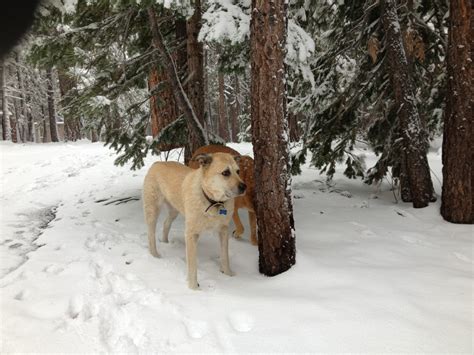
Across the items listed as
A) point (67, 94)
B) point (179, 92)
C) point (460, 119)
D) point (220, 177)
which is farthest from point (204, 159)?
point (460, 119)

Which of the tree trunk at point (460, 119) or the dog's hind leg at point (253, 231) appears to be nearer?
the tree trunk at point (460, 119)

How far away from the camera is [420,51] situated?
19.3ft

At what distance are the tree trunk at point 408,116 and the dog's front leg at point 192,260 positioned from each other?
432cm

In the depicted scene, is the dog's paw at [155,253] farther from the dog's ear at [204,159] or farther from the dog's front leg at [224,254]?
the dog's ear at [204,159]

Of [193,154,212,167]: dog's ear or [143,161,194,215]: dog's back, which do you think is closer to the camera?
[193,154,212,167]: dog's ear

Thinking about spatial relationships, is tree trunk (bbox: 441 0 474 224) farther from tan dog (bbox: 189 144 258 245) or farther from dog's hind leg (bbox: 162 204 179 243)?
dog's hind leg (bbox: 162 204 179 243)

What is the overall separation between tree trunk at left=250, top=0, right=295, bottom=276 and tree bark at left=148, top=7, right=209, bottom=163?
8.01ft

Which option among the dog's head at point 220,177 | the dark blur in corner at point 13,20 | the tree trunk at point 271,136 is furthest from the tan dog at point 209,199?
the dark blur in corner at point 13,20

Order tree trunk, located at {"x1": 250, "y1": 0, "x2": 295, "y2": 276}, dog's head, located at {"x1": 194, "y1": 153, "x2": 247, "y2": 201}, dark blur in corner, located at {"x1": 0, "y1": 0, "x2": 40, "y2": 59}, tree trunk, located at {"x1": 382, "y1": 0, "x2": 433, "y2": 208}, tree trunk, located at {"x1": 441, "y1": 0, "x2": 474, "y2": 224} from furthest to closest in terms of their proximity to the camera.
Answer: tree trunk, located at {"x1": 382, "y1": 0, "x2": 433, "y2": 208}, tree trunk, located at {"x1": 441, "y1": 0, "x2": 474, "y2": 224}, dog's head, located at {"x1": 194, "y1": 153, "x2": 247, "y2": 201}, tree trunk, located at {"x1": 250, "y1": 0, "x2": 295, "y2": 276}, dark blur in corner, located at {"x1": 0, "y1": 0, "x2": 40, "y2": 59}

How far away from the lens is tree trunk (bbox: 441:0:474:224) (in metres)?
5.39

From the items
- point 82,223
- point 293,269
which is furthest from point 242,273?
point 82,223

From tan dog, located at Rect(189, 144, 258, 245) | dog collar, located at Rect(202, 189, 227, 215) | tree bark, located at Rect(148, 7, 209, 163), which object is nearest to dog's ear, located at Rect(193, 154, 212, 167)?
dog collar, located at Rect(202, 189, 227, 215)

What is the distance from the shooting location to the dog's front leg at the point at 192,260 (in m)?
4.32

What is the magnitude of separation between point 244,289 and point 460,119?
4.31m
